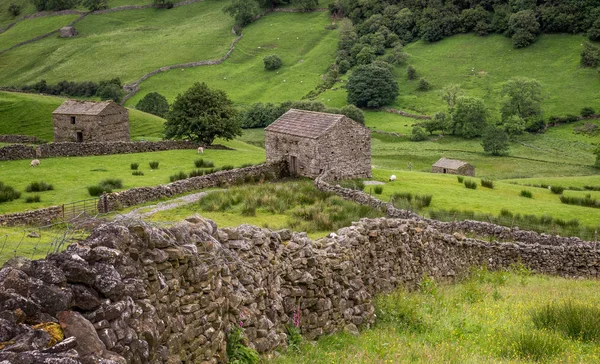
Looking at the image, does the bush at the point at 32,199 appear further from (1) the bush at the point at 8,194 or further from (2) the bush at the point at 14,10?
(2) the bush at the point at 14,10

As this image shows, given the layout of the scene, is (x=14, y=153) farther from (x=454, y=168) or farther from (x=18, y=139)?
(x=454, y=168)

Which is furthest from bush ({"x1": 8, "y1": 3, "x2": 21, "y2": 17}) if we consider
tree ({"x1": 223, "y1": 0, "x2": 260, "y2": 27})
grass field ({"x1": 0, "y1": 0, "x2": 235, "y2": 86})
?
tree ({"x1": 223, "y1": 0, "x2": 260, "y2": 27})

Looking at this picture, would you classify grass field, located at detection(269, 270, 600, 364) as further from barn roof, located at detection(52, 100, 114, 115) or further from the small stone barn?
A: barn roof, located at detection(52, 100, 114, 115)

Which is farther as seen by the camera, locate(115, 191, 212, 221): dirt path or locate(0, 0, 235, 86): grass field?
locate(0, 0, 235, 86): grass field

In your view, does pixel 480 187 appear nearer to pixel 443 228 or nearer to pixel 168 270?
pixel 443 228

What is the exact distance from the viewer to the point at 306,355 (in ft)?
29.8

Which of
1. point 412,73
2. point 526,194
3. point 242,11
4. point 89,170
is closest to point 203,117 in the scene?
point 89,170

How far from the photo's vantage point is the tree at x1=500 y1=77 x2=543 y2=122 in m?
88.0

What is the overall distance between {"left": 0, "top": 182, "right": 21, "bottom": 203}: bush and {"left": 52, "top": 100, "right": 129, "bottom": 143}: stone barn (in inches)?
1039

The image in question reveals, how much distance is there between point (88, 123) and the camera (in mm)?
56375

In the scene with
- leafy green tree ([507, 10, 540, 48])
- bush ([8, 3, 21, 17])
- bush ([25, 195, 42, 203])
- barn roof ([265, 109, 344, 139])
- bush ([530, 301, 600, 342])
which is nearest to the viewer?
bush ([530, 301, 600, 342])

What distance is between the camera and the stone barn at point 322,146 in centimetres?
4100

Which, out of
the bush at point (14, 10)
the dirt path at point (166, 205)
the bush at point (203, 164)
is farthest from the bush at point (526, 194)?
the bush at point (14, 10)

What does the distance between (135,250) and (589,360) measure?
6.73 meters
